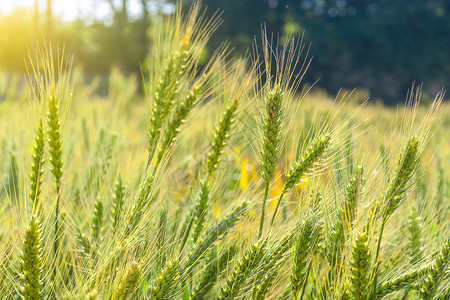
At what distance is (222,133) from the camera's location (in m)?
1.15

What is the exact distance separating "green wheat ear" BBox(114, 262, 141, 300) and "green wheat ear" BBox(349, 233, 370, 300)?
383mm

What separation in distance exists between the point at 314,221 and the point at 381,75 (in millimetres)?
28223

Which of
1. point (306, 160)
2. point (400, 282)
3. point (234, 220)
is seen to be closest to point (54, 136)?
point (234, 220)

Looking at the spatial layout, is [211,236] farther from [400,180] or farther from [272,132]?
[400,180]

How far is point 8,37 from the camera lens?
23.9 meters

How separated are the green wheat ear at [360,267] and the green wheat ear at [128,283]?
38 cm

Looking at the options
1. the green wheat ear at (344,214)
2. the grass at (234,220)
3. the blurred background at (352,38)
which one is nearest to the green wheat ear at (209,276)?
the grass at (234,220)

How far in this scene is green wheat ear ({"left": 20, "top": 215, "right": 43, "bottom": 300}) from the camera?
0.76 m

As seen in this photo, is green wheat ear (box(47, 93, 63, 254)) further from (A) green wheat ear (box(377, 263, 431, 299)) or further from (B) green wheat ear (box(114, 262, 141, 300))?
(A) green wheat ear (box(377, 263, 431, 299))

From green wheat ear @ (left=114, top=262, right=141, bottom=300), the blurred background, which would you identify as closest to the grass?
green wheat ear @ (left=114, top=262, right=141, bottom=300)

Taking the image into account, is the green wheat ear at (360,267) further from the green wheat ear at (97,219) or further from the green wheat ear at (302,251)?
the green wheat ear at (97,219)

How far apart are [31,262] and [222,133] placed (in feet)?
1.86

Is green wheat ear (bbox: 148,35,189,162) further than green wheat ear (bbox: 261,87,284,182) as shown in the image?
Yes

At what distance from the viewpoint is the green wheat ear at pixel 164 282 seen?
0.81 metres
